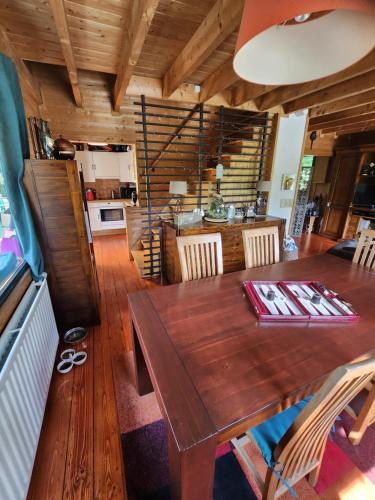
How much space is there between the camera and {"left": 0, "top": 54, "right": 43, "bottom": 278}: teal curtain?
1496 millimetres

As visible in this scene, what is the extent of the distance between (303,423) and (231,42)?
9.61 feet

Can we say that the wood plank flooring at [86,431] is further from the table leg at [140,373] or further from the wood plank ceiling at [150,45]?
the wood plank ceiling at [150,45]

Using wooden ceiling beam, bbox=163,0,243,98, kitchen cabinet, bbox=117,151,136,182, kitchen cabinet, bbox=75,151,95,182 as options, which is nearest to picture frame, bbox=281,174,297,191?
wooden ceiling beam, bbox=163,0,243,98

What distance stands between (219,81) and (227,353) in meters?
3.01

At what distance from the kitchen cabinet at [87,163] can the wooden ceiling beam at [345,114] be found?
4977 millimetres

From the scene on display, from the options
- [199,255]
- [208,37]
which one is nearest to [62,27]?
[208,37]

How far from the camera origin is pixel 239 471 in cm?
125

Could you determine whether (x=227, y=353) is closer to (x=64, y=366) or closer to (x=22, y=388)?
(x=22, y=388)

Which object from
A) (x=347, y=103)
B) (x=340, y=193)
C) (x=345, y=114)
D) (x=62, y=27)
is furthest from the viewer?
(x=340, y=193)

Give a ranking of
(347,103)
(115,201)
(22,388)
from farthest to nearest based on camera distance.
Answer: (115,201) → (347,103) → (22,388)

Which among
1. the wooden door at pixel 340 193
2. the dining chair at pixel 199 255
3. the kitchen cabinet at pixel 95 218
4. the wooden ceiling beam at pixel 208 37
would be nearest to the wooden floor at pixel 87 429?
the dining chair at pixel 199 255

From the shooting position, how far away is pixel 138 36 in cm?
161

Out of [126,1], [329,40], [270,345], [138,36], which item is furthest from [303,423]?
[126,1]

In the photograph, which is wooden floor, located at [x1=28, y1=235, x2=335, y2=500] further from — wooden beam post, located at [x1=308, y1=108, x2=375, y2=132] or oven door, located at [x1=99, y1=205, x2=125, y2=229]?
wooden beam post, located at [x1=308, y1=108, x2=375, y2=132]
